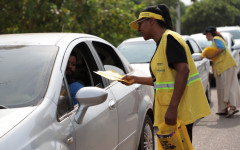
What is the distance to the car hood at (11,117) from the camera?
2764 millimetres

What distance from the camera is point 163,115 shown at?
3912 mm

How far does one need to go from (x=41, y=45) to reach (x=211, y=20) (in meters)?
54.3

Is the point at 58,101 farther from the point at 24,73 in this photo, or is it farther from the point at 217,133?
the point at 217,133

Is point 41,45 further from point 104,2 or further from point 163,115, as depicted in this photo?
point 104,2

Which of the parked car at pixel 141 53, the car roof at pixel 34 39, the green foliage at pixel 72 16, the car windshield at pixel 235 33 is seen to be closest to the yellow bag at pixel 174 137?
the car roof at pixel 34 39

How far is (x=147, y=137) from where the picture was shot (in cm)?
543

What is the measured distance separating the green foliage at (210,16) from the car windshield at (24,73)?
173ft

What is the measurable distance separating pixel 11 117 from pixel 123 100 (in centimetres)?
186

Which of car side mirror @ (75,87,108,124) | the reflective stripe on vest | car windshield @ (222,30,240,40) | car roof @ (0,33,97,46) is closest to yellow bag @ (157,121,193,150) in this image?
the reflective stripe on vest

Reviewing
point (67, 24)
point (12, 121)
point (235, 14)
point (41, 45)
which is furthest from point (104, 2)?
point (235, 14)

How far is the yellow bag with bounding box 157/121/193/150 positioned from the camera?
3783mm

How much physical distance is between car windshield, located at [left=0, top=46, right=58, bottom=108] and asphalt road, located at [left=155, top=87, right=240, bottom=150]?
3477 millimetres

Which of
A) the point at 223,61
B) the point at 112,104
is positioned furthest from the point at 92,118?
the point at 223,61

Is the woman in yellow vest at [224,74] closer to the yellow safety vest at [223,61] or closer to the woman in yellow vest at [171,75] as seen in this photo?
the yellow safety vest at [223,61]
